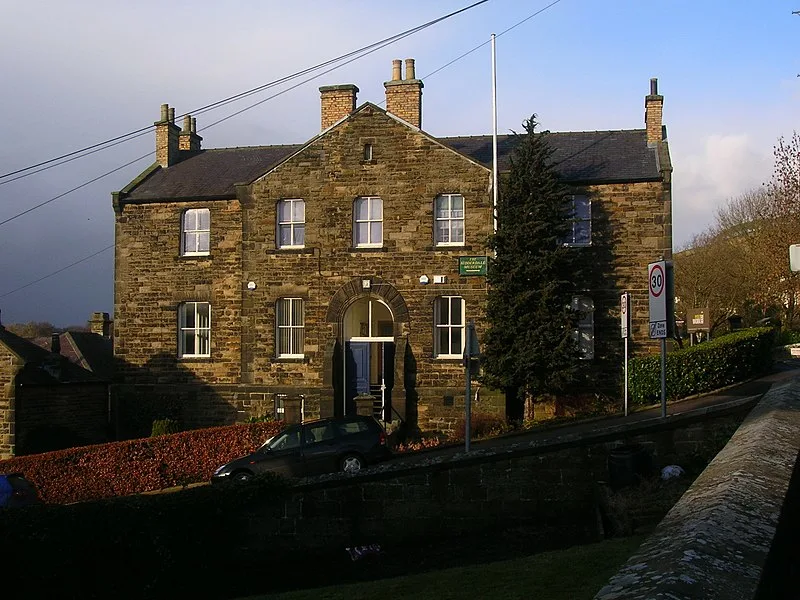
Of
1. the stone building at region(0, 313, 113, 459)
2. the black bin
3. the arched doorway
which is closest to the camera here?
the black bin

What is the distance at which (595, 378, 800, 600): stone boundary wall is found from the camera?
3.43 m

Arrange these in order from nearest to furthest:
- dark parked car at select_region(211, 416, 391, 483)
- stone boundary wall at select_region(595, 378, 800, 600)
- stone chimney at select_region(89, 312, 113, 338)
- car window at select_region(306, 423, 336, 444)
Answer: stone boundary wall at select_region(595, 378, 800, 600), dark parked car at select_region(211, 416, 391, 483), car window at select_region(306, 423, 336, 444), stone chimney at select_region(89, 312, 113, 338)

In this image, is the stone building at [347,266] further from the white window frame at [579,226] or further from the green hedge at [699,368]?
the green hedge at [699,368]

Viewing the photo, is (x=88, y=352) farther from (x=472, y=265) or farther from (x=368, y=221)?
(x=472, y=265)

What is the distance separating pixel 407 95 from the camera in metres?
29.1

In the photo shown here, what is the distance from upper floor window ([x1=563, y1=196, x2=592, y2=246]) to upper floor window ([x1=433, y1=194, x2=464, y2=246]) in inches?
134

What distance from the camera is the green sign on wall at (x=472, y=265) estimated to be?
2644 cm

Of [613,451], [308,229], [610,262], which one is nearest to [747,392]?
[610,262]

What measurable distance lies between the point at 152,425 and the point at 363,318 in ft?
26.4

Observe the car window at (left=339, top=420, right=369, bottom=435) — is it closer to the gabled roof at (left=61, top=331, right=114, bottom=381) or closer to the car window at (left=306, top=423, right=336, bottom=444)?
the car window at (left=306, top=423, right=336, bottom=444)

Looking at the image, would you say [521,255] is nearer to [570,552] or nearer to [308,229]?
[308,229]

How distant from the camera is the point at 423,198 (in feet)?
89.4

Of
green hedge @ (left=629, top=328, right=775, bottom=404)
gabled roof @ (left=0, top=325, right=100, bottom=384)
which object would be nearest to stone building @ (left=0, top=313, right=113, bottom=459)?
gabled roof @ (left=0, top=325, right=100, bottom=384)

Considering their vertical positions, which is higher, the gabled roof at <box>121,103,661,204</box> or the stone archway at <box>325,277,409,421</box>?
the gabled roof at <box>121,103,661,204</box>
